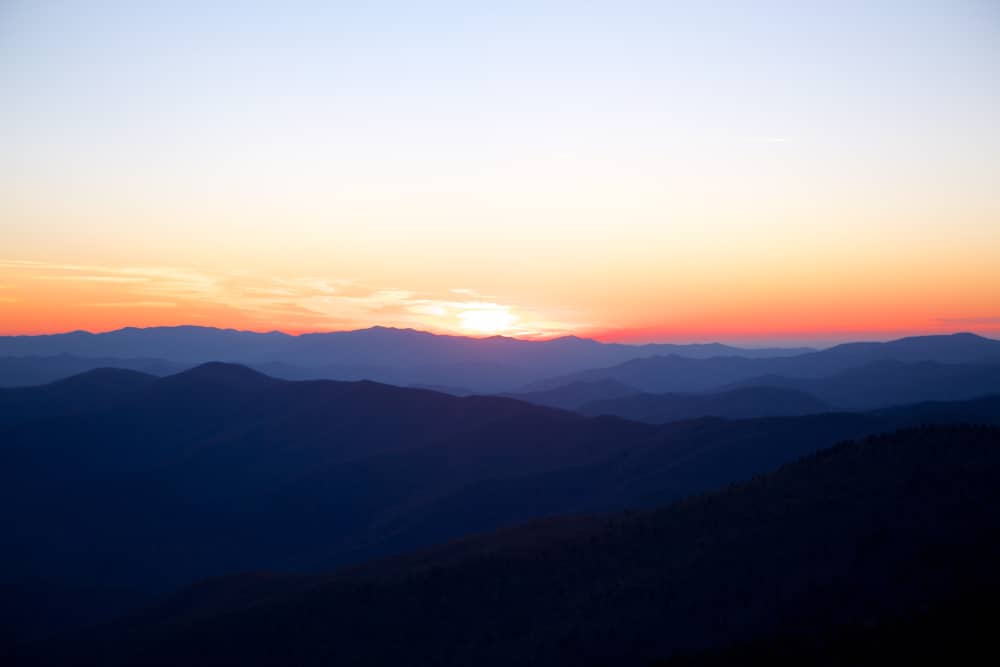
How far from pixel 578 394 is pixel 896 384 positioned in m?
66.5

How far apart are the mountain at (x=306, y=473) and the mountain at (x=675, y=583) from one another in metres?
17.9

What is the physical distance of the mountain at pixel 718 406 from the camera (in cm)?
10644

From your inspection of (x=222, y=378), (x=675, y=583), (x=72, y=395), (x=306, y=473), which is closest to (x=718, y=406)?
(x=306, y=473)

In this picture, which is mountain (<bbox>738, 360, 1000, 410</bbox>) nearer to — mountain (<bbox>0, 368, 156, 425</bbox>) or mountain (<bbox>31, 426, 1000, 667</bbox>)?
mountain (<bbox>0, 368, 156, 425</bbox>)

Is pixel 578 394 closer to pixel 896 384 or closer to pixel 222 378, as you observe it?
pixel 896 384

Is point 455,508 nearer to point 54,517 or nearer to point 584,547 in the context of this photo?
point 584,547

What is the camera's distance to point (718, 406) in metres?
109

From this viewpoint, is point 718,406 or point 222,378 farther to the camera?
point 718,406

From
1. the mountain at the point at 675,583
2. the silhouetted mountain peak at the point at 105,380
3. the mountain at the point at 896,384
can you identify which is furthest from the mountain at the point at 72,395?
the mountain at the point at 896,384

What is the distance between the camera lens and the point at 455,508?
50.9 m

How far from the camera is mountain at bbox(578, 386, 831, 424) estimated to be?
349 feet

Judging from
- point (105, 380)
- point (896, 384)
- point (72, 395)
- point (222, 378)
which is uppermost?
point (222, 378)

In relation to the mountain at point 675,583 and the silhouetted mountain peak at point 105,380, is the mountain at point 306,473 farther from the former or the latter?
the mountain at point 675,583

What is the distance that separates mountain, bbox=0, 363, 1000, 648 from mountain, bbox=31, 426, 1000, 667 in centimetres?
1787
